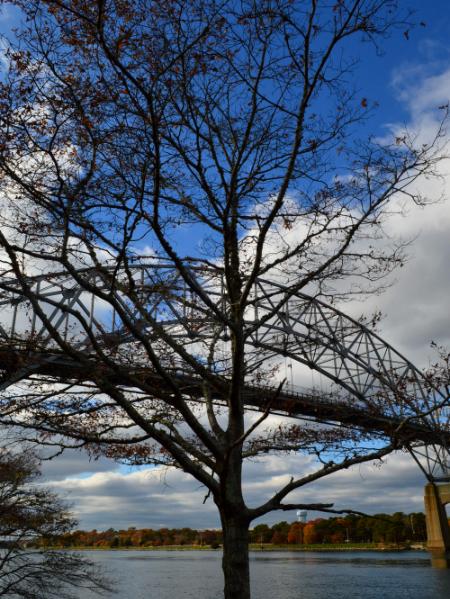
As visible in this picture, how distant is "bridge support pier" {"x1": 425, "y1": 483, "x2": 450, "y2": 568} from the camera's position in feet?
234

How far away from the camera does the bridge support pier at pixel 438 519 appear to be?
71188mm

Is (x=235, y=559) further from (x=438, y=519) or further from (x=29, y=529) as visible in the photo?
(x=438, y=519)

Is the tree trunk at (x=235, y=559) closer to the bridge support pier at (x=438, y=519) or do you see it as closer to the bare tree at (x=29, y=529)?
the bare tree at (x=29, y=529)

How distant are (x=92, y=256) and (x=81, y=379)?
1.74 metres

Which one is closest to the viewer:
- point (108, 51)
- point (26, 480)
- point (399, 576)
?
point (108, 51)

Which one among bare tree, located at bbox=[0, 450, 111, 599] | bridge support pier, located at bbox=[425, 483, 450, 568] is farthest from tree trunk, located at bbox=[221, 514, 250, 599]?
bridge support pier, located at bbox=[425, 483, 450, 568]

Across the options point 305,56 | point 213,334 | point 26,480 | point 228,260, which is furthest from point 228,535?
point 26,480

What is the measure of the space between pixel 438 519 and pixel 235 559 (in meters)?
72.7

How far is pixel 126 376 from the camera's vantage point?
6.92 m

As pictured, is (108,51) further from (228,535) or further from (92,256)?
(228,535)

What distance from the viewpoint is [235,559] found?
276 inches

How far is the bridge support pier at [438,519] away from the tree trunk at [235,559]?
6952cm

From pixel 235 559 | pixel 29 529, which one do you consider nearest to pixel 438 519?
pixel 29 529

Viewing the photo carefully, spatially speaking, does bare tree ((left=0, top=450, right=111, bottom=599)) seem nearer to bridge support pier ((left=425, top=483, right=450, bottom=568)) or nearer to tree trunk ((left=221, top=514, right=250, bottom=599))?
tree trunk ((left=221, top=514, right=250, bottom=599))
